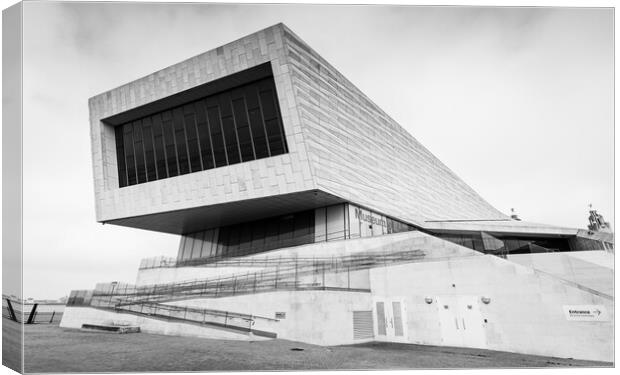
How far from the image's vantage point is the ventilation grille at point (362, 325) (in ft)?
63.1

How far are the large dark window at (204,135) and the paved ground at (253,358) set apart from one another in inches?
462

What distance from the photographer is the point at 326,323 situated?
19.7m

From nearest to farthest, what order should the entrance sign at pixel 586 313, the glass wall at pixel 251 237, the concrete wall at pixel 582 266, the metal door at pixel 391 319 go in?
the entrance sign at pixel 586 313 → the concrete wall at pixel 582 266 → the metal door at pixel 391 319 → the glass wall at pixel 251 237

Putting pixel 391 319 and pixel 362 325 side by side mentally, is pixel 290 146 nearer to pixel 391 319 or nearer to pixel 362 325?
pixel 362 325

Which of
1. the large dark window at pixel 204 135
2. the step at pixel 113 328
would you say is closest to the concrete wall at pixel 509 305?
the large dark window at pixel 204 135

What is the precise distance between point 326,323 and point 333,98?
1410 cm

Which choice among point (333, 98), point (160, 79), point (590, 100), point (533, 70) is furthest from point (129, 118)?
point (590, 100)

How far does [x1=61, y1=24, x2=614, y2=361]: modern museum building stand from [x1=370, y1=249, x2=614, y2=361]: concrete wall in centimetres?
5

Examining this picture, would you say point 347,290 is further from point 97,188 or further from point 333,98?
point 97,188

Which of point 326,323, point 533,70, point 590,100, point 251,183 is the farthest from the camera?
point 251,183

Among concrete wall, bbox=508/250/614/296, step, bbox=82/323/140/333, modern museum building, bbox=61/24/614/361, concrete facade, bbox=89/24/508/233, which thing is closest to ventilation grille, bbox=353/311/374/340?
modern museum building, bbox=61/24/614/361

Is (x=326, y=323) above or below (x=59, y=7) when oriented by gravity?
below

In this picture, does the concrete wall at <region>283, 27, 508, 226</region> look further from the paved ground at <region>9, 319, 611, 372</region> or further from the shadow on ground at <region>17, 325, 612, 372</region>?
the paved ground at <region>9, 319, 611, 372</region>

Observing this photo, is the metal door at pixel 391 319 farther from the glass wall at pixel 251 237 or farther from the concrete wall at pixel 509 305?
the glass wall at pixel 251 237
